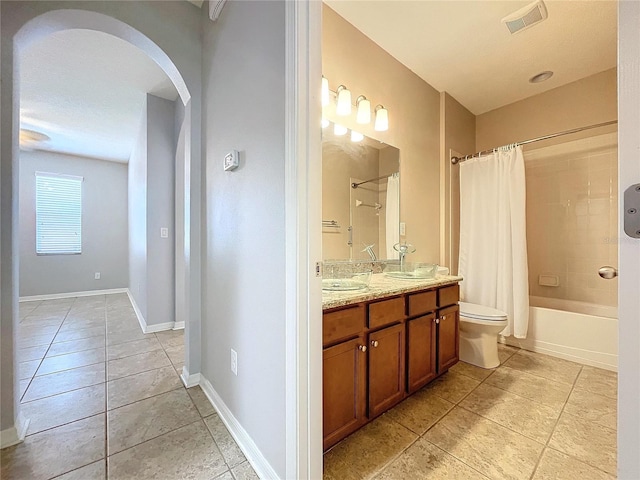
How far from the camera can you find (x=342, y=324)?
49.5 inches

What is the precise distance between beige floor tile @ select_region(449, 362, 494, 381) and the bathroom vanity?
0.24 metres

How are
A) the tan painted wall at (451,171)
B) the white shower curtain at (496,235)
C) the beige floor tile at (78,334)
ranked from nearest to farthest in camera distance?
the white shower curtain at (496,235) < the beige floor tile at (78,334) < the tan painted wall at (451,171)

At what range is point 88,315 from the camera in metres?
3.74

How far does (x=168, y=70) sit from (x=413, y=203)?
228 centimetres

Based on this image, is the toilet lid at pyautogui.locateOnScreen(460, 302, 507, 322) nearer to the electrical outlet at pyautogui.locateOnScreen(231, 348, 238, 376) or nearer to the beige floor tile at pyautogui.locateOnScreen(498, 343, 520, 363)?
the beige floor tile at pyautogui.locateOnScreen(498, 343, 520, 363)

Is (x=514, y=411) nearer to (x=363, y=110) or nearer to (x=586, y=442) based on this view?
(x=586, y=442)

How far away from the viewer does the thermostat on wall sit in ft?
4.58

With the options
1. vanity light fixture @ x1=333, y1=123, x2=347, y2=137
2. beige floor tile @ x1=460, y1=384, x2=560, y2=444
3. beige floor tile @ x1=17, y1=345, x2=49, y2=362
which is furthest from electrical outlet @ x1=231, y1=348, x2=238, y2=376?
beige floor tile @ x1=17, y1=345, x2=49, y2=362

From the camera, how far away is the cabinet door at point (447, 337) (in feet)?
6.25

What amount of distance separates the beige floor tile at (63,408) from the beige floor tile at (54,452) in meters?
0.08

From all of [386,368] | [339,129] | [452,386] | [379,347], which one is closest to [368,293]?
[379,347]

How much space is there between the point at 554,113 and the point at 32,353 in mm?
5723

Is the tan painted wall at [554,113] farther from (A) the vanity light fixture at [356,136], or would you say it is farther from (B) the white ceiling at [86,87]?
(B) the white ceiling at [86,87]

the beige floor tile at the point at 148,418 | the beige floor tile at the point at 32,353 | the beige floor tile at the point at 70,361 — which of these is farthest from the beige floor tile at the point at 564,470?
the beige floor tile at the point at 32,353
